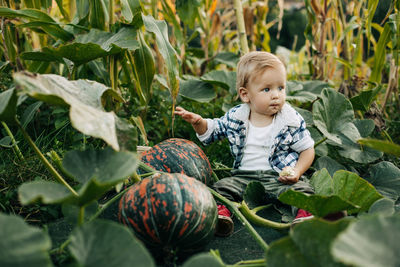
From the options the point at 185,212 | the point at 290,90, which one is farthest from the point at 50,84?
the point at 290,90

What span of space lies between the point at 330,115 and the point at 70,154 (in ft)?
4.40

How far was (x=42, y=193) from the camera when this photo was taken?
0.85 metres

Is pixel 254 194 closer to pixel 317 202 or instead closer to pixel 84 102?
pixel 317 202

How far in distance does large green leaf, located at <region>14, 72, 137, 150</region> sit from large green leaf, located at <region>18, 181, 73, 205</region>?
16 centimetres

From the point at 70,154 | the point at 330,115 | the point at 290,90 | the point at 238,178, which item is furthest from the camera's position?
the point at 290,90

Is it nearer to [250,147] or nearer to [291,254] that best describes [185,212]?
[291,254]

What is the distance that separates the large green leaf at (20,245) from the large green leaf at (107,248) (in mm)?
66

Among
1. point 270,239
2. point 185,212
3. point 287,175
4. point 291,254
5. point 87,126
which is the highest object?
point 87,126

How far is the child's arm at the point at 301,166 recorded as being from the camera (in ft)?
5.29

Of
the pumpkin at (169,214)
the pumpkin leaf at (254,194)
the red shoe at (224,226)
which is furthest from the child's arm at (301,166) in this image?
the pumpkin at (169,214)

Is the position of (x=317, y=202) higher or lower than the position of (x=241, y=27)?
lower

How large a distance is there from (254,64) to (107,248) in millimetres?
1177

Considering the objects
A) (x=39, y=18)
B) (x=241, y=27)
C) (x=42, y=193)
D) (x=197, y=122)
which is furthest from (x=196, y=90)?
(x=42, y=193)

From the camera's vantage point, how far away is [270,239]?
141 centimetres
